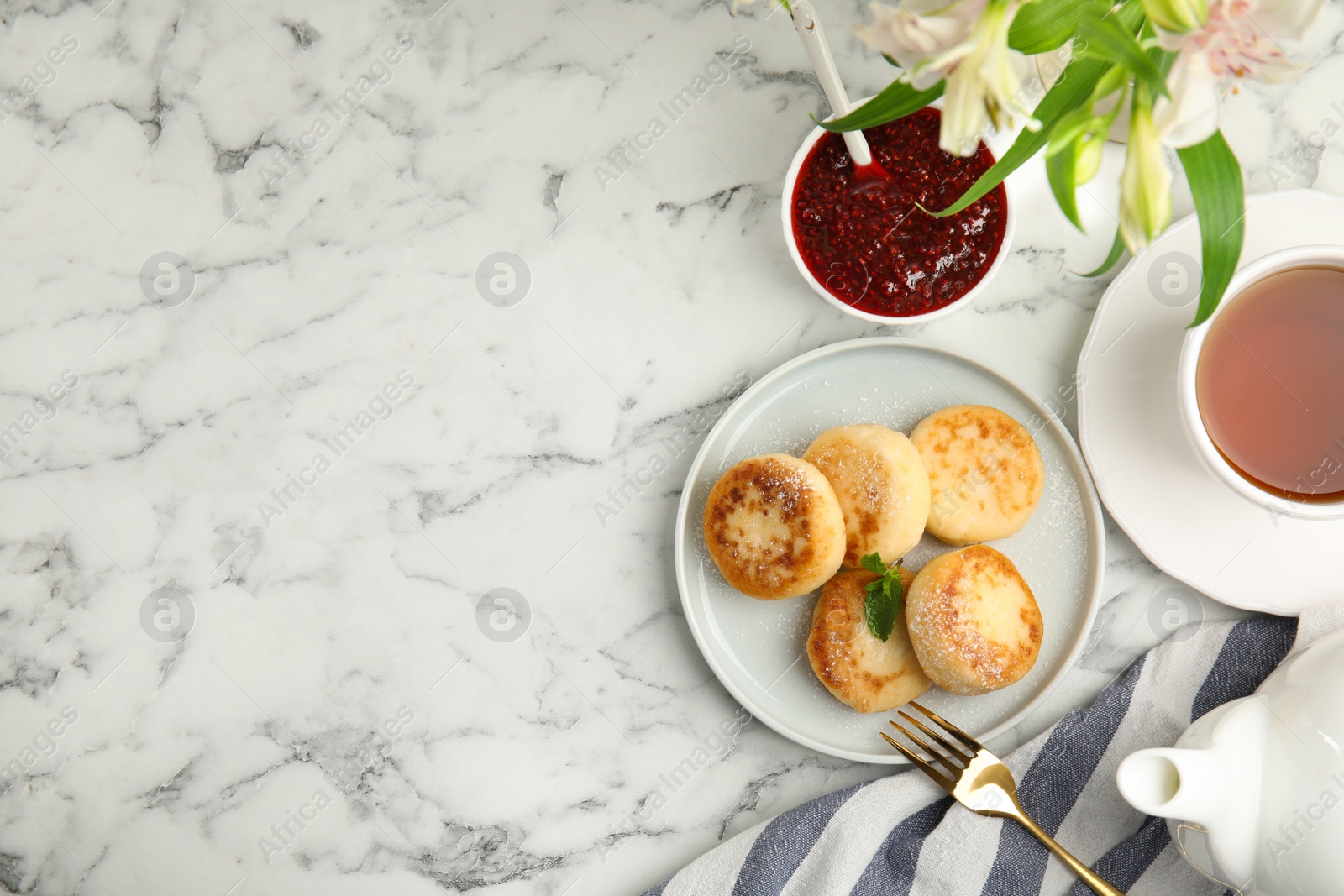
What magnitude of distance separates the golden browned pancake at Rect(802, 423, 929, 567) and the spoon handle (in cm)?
39

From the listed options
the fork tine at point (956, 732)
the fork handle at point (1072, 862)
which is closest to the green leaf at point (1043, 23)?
the fork tine at point (956, 732)

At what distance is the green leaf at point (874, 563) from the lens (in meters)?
1.32

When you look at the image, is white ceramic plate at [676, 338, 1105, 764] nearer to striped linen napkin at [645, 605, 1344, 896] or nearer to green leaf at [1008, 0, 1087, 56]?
striped linen napkin at [645, 605, 1344, 896]

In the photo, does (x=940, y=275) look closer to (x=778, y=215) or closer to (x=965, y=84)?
(x=778, y=215)

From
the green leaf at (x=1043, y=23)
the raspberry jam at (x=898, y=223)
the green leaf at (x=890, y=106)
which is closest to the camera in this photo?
the green leaf at (x=1043, y=23)

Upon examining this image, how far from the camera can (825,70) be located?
1136 mm

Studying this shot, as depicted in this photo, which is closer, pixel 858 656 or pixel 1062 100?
pixel 1062 100

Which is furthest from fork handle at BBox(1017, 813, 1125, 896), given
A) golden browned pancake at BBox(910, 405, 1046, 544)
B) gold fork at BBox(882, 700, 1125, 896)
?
golden browned pancake at BBox(910, 405, 1046, 544)

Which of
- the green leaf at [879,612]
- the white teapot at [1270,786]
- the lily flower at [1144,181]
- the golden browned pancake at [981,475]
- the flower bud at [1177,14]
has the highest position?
the flower bud at [1177,14]

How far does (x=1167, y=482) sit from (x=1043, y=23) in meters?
0.79

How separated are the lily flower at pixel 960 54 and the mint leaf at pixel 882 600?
30.5 inches

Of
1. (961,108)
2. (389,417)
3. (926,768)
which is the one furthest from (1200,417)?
(389,417)

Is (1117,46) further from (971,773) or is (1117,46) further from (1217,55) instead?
(971,773)

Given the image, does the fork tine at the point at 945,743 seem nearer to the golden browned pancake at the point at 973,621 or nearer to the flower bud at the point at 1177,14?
the golden browned pancake at the point at 973,621
